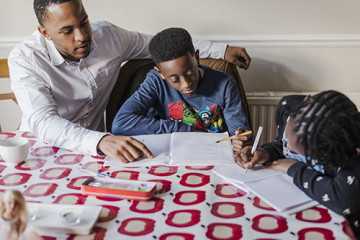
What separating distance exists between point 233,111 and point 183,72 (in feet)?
0.91

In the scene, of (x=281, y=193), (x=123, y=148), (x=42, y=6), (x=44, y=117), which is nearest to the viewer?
(x=281, y=193)

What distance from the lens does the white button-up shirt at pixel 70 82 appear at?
1.44 m

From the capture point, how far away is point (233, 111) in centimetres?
163

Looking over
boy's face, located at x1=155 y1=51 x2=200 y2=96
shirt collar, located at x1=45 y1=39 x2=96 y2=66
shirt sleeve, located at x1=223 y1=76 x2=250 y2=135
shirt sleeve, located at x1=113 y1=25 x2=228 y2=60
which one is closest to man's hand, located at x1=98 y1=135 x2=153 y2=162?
boy's face, located at x1=155 y1=51 x2=200 y2=96

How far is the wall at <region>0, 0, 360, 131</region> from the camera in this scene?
89.7 inches

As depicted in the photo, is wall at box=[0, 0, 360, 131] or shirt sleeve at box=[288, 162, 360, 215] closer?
shirt sleeve at box=[288, 162, 360, 215]

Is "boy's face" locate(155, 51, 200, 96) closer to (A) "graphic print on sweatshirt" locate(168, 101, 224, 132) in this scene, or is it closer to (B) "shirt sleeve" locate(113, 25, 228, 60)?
(A) "graphic print on sweatshirt" locate(168, 101, 224, 132)

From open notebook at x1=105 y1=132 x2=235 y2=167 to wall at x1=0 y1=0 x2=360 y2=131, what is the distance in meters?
1.05

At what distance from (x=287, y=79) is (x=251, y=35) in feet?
1.16

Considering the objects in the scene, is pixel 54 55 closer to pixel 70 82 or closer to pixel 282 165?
pixel 70 82

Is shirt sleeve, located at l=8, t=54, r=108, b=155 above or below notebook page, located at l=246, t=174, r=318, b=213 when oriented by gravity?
above

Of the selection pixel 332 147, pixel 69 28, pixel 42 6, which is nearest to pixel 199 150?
pixel 332 147

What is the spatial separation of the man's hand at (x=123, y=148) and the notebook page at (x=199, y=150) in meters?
0.11

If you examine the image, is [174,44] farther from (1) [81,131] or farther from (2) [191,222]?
(2) [191,222]
